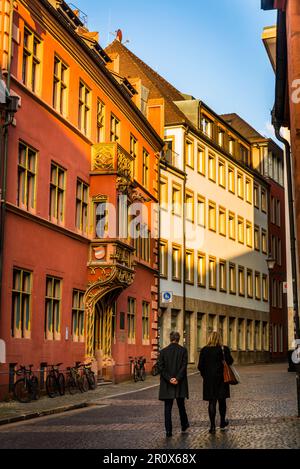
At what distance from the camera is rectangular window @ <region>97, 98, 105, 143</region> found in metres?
31.1

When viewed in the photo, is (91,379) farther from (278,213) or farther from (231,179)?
(278,213)

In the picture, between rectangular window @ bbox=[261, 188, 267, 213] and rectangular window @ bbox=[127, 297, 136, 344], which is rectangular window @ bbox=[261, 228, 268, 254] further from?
rectangular window @ bbox=[127, 297, 136, 344]

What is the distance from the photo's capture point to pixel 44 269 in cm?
2491

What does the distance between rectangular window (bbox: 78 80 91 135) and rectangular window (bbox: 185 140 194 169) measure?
18938mm

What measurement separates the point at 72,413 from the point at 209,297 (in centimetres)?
3187

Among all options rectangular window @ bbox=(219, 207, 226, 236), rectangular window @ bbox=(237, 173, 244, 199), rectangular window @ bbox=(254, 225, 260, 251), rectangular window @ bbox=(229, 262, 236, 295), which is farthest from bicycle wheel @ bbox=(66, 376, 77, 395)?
rectangular window @ bbox=(254, 225, 260, 251)

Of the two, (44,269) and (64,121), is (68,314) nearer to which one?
(44,269)

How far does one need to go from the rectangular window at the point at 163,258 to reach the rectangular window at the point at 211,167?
10.7m

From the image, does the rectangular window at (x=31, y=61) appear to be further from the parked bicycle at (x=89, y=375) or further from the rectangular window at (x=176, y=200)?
the rectangular window at (x=176, y=200)

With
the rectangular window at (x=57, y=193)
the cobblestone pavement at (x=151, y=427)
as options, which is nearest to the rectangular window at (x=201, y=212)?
the rectangular window at (x=57, y=193)

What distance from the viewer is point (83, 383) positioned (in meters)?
25.9

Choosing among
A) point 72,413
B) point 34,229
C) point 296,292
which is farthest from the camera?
point 34,229
